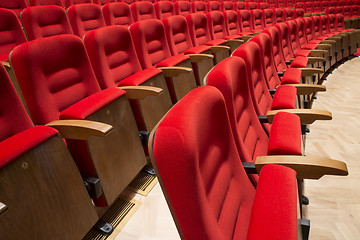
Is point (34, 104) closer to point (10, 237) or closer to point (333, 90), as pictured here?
point (10, 237)

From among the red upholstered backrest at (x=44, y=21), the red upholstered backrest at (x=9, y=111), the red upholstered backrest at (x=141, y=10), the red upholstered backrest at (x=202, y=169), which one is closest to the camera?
the red upholstered backrest at (x=202, y=169)

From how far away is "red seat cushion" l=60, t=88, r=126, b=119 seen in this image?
26cm

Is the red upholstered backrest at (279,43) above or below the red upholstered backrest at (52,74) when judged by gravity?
below

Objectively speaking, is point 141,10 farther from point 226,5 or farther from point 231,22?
point 226,5

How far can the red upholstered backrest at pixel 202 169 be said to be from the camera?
119mm

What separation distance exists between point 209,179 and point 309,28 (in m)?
0.93

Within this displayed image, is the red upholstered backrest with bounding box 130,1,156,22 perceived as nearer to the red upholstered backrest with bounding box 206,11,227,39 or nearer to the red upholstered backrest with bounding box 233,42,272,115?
the red upholstered backrest with bounding box 206,11,227,39

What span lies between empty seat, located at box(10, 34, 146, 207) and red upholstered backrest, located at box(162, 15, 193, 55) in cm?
25

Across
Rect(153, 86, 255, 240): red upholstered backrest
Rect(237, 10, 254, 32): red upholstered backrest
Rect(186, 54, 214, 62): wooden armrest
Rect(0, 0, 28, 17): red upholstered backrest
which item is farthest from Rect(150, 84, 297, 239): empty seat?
Rect(237, 10, 254, 32): red upholstered backrest

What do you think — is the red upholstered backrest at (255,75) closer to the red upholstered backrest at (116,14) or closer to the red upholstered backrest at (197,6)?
the red upholstered backrest at (116,14)

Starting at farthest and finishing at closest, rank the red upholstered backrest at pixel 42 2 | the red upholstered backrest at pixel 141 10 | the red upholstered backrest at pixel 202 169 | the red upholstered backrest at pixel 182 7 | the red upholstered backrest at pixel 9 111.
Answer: the red upholstered backrest at pixel 182 7, the red upholstered backrest at pixel 141 10, the red upholstered backrest at pixel 42 2, the red upholstered backrest at pixel 9 111, the red upholstered backrest at pixel 202 169

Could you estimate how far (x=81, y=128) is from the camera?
239mm

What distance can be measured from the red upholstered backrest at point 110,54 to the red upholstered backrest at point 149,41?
4 cm

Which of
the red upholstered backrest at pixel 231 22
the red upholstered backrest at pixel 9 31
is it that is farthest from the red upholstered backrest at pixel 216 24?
the red upholstered backrest at pixel 9 31
